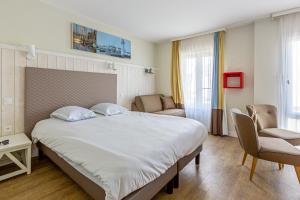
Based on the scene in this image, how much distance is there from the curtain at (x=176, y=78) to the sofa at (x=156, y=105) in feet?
0.53

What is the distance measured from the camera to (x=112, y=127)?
227 cm

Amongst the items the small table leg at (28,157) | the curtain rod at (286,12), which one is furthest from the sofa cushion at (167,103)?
the small table leg at (28,157)

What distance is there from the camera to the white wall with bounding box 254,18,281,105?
3369 millimetres

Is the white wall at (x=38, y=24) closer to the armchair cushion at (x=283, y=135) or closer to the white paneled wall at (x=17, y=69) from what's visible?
the white paneled wall at (x=17, y=69)

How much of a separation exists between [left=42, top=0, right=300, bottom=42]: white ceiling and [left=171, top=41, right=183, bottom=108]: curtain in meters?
0.83

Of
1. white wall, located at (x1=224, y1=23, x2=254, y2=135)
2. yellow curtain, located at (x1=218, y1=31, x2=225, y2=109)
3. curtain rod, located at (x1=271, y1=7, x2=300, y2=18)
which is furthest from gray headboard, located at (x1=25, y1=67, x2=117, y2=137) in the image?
curtain rod, located at (x1=271, y1=7, x2=300, y2=18)

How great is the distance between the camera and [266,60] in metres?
3.46

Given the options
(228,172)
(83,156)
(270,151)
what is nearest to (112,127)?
(83,156)

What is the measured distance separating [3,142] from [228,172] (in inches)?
120

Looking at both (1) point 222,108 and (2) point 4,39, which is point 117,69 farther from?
(1) point 222,108

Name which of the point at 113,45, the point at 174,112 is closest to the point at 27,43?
the point at 113,45

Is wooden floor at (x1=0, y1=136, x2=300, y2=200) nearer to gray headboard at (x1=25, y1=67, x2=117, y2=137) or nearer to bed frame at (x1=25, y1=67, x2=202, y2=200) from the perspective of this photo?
bed frame at (x1=25, y1=67, x2=202, y2=200)

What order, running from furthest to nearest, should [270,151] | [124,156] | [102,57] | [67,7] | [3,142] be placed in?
[102,57] → [67,7] → [3,142] → [270,151] → [124,156]

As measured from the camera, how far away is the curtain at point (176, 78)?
16.1ft
